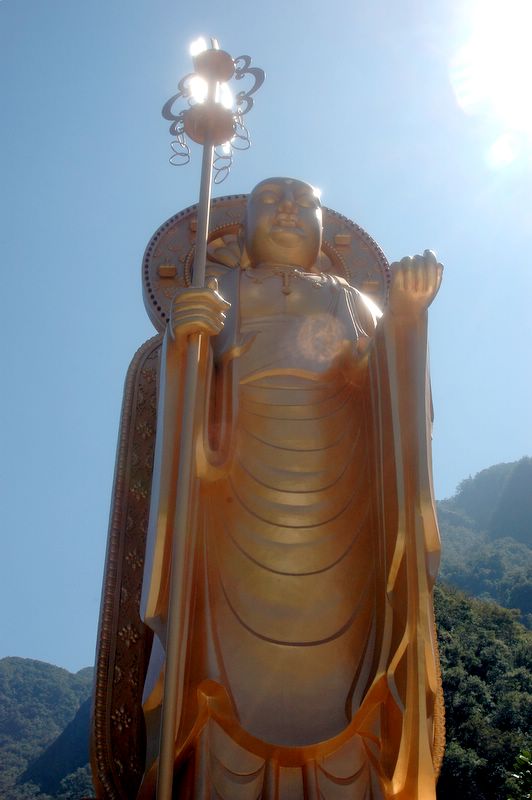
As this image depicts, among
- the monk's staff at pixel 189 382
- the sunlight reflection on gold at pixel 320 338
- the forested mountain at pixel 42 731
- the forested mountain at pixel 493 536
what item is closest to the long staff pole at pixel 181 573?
the monk's staff at pixel 189 382

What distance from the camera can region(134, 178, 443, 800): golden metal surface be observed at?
3.08m

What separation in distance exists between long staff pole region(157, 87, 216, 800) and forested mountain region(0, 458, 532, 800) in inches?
172

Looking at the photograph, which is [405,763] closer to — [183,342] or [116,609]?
[116,609]

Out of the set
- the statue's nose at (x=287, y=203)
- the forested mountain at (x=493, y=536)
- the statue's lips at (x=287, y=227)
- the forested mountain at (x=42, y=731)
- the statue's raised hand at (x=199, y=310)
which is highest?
the forested mountain at (x=493, y=536)

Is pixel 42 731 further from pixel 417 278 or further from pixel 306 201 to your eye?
pixel 417 278

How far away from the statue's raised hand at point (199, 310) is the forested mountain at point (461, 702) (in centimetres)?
478

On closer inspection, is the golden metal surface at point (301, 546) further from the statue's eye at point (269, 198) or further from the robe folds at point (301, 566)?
the statue's eye at point (269, 198)

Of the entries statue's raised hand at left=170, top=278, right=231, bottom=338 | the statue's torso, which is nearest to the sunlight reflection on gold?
the statue's torso

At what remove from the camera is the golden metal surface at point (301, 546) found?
3.08 metres

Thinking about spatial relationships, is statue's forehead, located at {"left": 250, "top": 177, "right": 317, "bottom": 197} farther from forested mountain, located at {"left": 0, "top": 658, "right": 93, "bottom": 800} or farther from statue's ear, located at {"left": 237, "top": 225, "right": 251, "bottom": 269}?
forested mountain, located at {"left": 0, "top": 658, "right": 93, "bottom": 800}

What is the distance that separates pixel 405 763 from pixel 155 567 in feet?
3.60

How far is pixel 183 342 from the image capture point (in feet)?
11.4

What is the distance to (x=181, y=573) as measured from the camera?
2.95 meters

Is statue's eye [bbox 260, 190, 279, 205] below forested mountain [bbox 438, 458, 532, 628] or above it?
below
